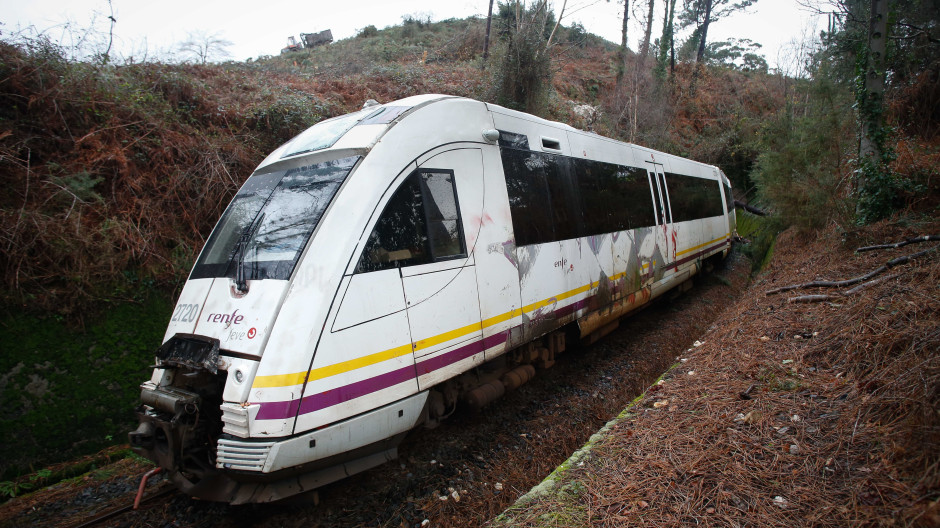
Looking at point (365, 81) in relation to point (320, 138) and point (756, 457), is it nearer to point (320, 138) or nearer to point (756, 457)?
point (320, 138)

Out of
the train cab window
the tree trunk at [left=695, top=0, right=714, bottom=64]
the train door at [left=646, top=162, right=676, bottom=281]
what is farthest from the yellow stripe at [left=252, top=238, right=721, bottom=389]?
the tree trunk at [left=695, top=0, right=714, bottom=64]

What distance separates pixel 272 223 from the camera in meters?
3.58

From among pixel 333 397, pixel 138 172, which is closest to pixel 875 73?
pixel 333 397

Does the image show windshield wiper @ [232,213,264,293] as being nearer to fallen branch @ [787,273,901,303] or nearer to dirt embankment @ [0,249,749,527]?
dirt embankment @ [0,249,749,527]

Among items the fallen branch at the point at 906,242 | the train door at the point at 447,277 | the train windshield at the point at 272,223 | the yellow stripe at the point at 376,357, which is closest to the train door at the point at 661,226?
the fallen branch at the point at 906,242

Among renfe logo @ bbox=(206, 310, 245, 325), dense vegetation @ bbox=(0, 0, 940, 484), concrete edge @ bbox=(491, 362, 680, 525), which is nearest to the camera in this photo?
concrete edge @ bbox=(491, 362, 680, 525)

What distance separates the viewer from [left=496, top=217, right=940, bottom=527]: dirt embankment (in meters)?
2.16

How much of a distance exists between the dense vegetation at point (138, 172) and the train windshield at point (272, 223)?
2178mm

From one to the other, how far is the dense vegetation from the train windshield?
2178 mm

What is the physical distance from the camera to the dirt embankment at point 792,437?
2162 millimetres

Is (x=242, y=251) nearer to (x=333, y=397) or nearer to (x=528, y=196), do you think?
A: (x=333, y=397)

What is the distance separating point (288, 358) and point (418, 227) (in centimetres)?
146

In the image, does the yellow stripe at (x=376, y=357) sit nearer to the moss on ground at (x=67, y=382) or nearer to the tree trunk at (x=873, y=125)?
the moss on ground at (x=67, y=382)

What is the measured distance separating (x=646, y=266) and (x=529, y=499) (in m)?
5.64
